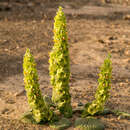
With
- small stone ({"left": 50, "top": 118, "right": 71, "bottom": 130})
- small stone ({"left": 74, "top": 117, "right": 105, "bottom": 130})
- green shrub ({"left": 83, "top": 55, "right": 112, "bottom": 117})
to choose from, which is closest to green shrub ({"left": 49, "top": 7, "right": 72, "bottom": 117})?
small stone ({"left": 50, "top": 118, "right": 71, "bottom": 130})

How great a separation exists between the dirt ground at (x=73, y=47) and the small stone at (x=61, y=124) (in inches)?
5.3

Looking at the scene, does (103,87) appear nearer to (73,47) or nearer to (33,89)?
(33,89)

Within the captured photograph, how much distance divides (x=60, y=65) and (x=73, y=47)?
15.1 ft

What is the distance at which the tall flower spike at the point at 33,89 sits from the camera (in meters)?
4.29

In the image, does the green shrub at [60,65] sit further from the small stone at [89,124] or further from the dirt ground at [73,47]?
the dirt ground at [73,47]

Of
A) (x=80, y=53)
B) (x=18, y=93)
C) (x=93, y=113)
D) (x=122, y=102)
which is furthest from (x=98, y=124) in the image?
(x=80, y=53)

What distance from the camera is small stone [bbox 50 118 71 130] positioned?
454 centimetres

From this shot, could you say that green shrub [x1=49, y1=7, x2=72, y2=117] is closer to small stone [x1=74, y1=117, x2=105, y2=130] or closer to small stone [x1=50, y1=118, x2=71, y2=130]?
small stone [x1=50, y1=118, x2=71, y2=130]

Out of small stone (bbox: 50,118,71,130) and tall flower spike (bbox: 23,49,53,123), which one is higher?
tall flower spike (bbox: 23,49,53,123)

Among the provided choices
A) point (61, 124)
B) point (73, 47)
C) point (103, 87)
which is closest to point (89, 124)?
point (61, 124)

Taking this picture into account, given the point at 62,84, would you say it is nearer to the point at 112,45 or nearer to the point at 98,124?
the point at 98,124

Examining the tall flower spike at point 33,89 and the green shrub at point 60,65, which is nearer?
the tall flower spike at point 33,89

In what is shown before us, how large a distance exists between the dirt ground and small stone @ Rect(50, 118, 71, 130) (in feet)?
0.44

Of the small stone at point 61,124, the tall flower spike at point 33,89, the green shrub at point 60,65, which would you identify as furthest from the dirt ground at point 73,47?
the green shrub at point 60,65
